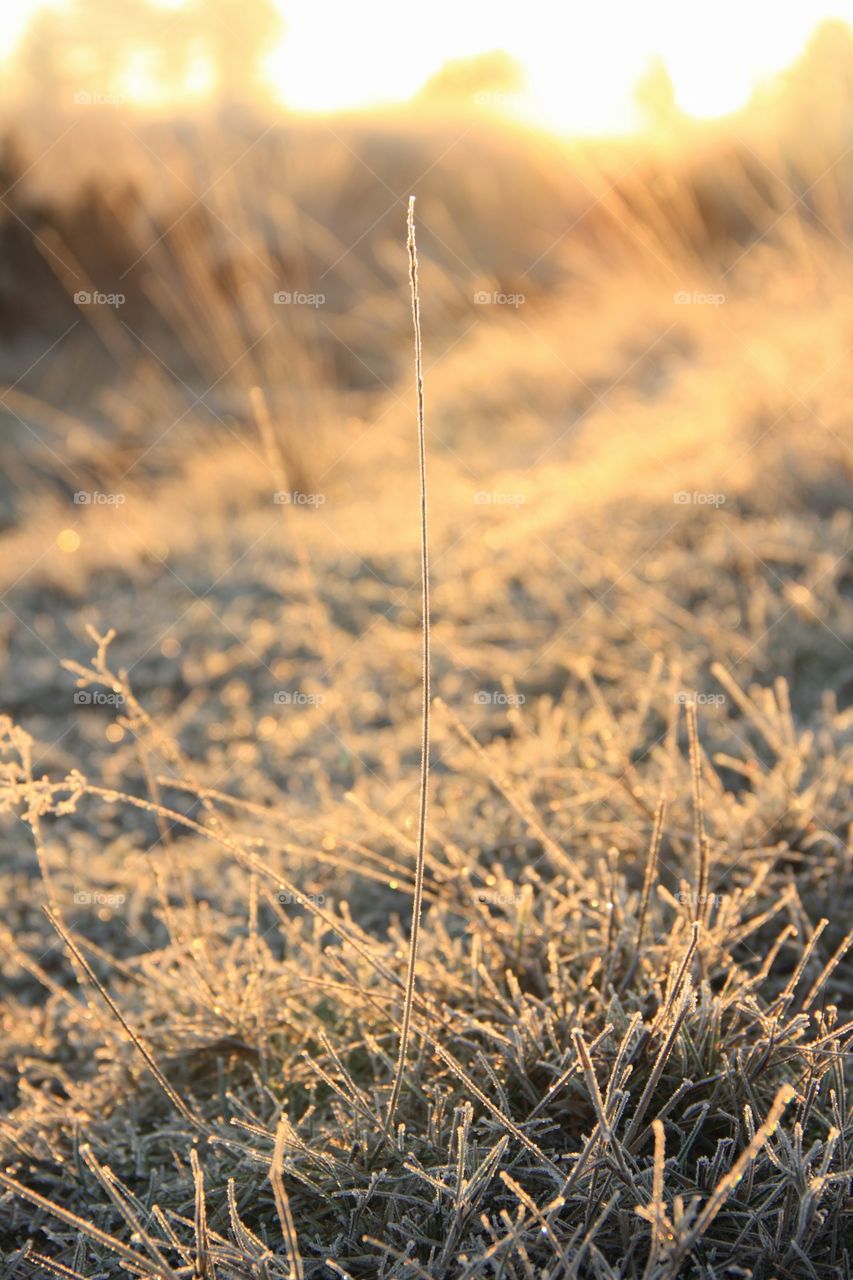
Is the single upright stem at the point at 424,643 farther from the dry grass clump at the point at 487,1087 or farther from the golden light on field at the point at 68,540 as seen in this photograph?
the golden light on field at the point at 68,540

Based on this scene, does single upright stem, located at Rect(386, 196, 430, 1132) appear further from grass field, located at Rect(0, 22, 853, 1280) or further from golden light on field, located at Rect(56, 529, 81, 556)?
golden light on field, located at Rect(56, 529, 81, 556)

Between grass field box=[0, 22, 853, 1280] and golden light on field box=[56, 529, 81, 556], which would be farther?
golden light on field box=[56, 529, 81, 556]

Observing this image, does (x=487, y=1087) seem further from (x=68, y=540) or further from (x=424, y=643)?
(x=68, y=540)

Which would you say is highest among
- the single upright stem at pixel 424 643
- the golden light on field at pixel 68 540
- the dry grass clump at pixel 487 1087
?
the single upright stem at pixel 424 643

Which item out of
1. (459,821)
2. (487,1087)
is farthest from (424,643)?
(459,821)

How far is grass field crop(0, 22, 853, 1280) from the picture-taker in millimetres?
1128

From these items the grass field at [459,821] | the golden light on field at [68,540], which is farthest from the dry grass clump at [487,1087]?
the golden light on field at [68,540]

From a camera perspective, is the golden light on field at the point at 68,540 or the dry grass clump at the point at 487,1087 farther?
the golden light on field at the point at 68,540

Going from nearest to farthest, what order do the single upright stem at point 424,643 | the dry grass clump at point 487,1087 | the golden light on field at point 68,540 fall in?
the single upright stem at point 424,643 → the dry grass clump at point 487,1087 → the golden light on field at point 68,540

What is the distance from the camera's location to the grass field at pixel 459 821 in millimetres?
1128

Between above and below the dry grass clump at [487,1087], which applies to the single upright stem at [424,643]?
above

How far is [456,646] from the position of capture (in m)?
2.92

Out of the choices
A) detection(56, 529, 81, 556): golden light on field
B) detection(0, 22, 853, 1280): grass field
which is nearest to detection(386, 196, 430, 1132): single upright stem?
detection(0, 22, 853, 1280): grass field

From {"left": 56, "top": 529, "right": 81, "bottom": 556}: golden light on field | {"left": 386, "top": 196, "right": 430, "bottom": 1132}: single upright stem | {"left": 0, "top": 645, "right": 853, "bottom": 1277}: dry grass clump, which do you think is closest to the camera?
{"left": 386, "top": 196, "right": 430, "bottom": 1132}: single upright stem
